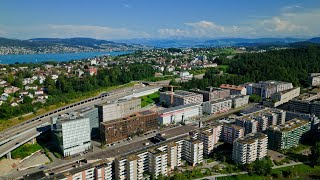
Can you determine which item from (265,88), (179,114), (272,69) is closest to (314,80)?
(272,69)

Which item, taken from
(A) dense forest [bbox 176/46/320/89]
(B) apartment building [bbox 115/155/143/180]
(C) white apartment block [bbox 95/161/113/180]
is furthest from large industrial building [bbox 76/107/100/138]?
(A) dense forest [bbox 176/46/320/89]

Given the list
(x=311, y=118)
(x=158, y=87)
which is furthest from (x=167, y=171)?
(x=158, y=87)

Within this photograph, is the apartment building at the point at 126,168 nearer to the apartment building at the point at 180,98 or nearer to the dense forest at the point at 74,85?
the apartment building at the point at 180,98

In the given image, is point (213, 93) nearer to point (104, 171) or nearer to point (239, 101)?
point (239, 101)

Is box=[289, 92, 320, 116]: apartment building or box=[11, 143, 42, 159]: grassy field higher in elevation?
box=[289, 92, 320, 116]: apartment building

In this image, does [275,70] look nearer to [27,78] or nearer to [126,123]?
[126,123]

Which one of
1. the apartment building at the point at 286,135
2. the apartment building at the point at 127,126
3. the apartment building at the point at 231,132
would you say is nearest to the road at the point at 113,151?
the apartment building at the point at 127,126

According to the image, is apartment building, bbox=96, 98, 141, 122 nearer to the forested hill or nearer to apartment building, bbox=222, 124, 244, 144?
apartment building, bbox=222, 124, 244, 144
